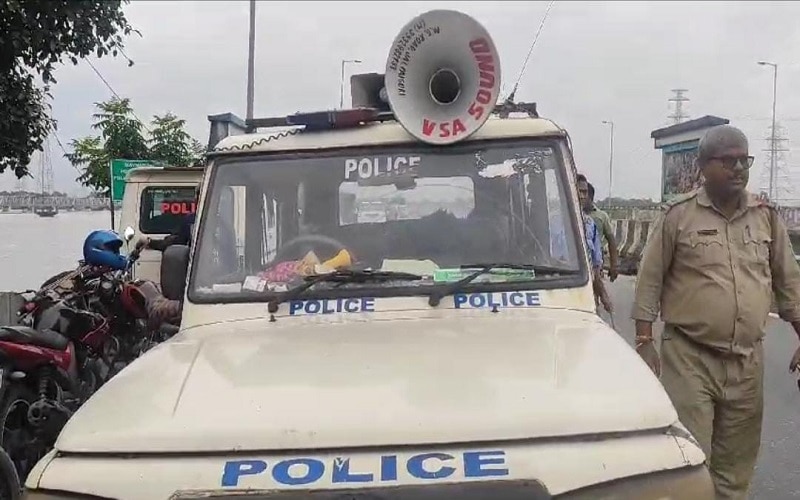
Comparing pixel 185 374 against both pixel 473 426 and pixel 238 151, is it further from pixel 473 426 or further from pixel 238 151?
Result: pixel 238 151

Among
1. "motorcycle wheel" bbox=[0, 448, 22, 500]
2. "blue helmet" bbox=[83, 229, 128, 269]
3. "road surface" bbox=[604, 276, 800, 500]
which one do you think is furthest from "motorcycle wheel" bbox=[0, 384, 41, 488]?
"road surface" bbox=[604, 276, 800, 500]

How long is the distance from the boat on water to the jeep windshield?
8.71 meters

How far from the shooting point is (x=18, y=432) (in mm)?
5344

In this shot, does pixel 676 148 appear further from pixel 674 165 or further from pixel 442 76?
pixel 442 76

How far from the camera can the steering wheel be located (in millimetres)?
3676

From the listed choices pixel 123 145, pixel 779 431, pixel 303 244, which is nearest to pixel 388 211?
pixel 303 244

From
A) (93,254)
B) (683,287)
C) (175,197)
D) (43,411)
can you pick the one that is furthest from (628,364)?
(175,197)

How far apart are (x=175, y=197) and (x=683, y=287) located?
749cm

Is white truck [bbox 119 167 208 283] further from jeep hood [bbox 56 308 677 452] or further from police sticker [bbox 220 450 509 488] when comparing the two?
police sticker [bbox 220 450 509 488]

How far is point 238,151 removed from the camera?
12.5 ft

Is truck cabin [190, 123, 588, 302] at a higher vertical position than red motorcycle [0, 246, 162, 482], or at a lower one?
higher

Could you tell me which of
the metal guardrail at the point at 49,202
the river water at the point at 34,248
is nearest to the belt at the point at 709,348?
the river water at the point at 34,248

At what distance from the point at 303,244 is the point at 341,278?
28 cm

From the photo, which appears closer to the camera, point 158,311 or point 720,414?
point 158,311
